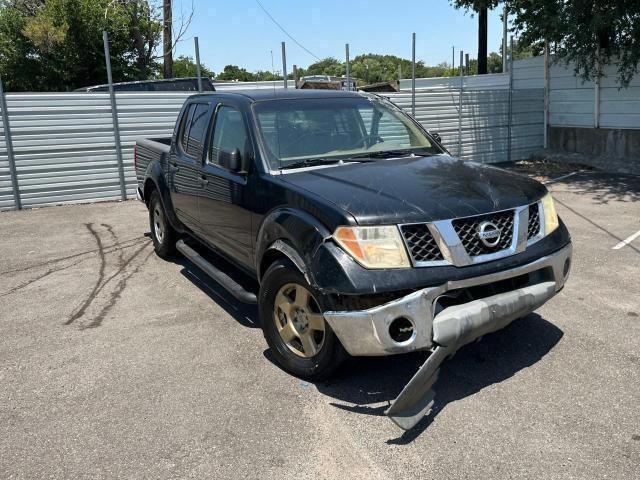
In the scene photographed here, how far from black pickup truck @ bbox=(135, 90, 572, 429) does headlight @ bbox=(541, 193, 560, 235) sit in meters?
0.01

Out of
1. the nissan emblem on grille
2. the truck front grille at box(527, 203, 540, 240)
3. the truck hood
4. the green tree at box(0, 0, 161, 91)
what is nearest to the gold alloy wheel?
the truck hood

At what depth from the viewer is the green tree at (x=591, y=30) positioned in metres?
11.6

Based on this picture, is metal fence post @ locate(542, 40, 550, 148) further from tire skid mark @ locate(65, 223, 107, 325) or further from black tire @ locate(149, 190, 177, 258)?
tire skid mark @ locate(65, 223, 107, 325)

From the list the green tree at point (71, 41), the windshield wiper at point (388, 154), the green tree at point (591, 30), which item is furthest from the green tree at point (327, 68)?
the windshield wiper at point (388, 154)

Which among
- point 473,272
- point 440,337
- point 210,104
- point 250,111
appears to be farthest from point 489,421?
point 210,104

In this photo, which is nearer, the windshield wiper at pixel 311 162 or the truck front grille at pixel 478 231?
the truck front grille at pixel 478 231

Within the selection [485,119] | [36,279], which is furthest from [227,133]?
[485,119]

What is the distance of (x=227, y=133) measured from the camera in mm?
4898

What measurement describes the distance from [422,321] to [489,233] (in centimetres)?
70

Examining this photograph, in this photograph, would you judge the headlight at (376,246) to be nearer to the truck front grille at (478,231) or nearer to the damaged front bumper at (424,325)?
the damaged front bumper at (424,325)

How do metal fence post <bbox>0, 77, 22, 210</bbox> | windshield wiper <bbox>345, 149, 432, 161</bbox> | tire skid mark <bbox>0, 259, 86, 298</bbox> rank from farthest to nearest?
metal fence post <bbox>0, 77, 22, 210</bbox>
tire skid mark <bbox>0, 259, 86, 298</bbox>
windshield wiper <bbox>345, 149, 432, 161</bbox>

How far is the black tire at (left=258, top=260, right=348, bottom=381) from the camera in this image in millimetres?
3477

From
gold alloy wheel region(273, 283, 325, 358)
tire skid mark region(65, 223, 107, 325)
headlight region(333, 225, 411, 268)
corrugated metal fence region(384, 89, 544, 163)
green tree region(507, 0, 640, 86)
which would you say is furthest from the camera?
corrugated metal fence region(384, 89, 544, 163)

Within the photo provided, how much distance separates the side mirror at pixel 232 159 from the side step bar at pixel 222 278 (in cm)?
89
